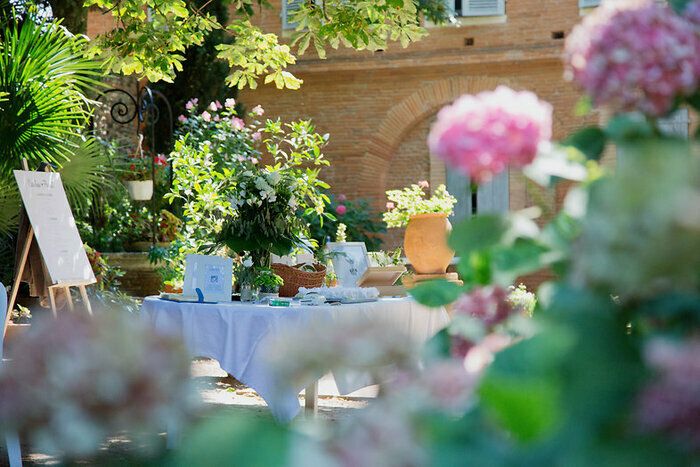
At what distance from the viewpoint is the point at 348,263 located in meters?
6.55

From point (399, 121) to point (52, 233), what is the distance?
27.8 ft

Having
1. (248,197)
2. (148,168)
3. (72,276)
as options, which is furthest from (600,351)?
(148,168)

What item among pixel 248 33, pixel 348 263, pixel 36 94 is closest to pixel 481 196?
pixel 248 33

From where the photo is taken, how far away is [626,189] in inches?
25.8

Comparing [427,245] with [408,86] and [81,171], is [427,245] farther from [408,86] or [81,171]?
[408,86]

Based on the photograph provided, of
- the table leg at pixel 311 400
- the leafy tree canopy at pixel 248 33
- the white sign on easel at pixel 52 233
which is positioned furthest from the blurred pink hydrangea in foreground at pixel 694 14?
the white sign on easel at pixel 52 233

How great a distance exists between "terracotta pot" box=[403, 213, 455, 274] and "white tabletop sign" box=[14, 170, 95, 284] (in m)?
2.45

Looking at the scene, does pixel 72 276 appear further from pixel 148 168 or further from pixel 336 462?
pixel 336 462

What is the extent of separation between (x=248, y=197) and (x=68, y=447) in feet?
14.6

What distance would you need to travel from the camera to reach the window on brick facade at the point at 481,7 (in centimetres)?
1420

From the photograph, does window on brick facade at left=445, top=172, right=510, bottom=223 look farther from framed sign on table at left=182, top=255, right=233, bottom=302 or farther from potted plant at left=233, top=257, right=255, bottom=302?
framed sign on table at left=182, top=255, right=233, bottom=302

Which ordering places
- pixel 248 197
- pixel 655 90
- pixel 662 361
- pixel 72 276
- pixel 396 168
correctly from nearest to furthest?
1. pixel 662 361
2. pixel 655 90
3. pixel 248 197
4. pixel 72 276
5. pixel 396 168

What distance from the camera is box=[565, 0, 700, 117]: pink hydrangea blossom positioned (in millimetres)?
853

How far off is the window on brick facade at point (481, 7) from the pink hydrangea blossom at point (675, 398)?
45.9ft
